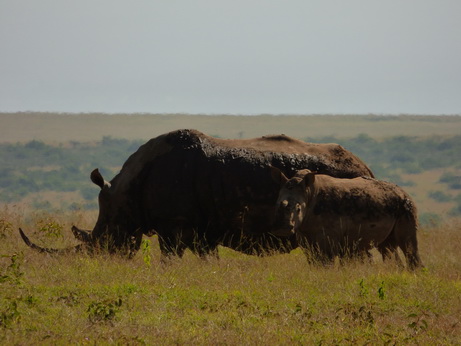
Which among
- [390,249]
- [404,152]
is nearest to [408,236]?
[390,249]

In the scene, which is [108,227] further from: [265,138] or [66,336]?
[66,336]

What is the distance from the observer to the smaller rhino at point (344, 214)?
1212 cm

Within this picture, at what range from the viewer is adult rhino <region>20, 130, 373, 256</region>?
522 inches

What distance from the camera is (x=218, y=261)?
12977 mm

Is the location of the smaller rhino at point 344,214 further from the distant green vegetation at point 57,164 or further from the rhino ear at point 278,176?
the distant green vegetation at point 57,164

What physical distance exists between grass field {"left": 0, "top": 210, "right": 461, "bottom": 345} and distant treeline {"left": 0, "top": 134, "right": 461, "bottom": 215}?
180 ft

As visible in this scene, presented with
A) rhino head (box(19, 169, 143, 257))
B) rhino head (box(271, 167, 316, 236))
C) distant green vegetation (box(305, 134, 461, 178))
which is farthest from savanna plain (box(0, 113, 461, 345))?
→ distant green vegetation (box(305, 134, 461, 178))

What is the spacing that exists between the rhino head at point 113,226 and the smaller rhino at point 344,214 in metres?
2.47

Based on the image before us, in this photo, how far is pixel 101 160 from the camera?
8219 centimetres

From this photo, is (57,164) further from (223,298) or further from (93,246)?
(223,298)

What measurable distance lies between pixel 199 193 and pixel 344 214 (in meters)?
2.25

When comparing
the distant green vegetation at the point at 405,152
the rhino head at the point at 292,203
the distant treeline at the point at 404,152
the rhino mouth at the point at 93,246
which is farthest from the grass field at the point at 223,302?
the distant green vegetation at the point at 405,152

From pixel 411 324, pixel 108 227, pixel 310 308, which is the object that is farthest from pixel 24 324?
pixel 108 227

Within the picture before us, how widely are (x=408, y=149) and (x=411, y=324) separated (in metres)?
82.2
